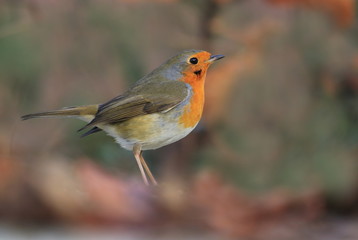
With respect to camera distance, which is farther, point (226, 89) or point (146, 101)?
point (226, 89)

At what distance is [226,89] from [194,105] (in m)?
1.06

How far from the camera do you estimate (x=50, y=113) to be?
1.42m

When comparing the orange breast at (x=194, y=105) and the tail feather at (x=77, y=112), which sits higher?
the orange breast at (x=194, y=105)

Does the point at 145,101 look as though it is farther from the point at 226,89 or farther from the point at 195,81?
the point at 226,89

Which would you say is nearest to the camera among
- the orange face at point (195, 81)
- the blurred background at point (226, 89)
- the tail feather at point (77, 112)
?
the tail feather at point (77, 112)

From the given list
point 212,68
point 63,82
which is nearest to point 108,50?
point 63,82

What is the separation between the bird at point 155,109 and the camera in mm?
1515

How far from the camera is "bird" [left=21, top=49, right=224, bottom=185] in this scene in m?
1.51

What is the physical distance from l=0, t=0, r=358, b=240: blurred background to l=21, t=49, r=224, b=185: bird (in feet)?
1.79

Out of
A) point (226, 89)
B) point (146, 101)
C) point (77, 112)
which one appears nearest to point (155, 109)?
point (146, 101)

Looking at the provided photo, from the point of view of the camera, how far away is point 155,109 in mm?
1576

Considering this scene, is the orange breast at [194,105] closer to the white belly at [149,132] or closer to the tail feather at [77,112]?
the white belly at [149,132]

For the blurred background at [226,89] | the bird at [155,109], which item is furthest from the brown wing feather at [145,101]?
the blurred background at [226,89]

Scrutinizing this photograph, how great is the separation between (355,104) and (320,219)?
1.79 feet
